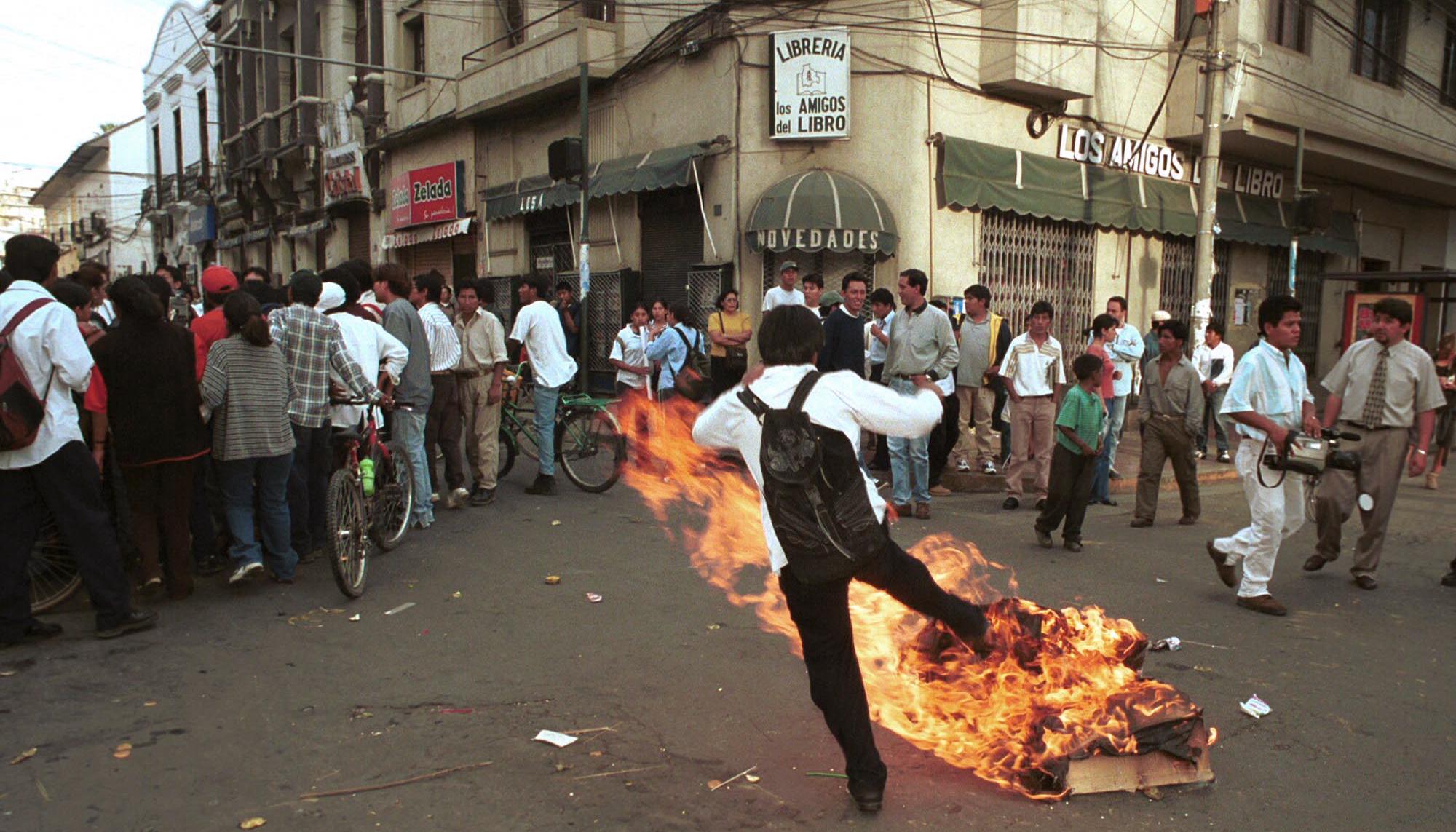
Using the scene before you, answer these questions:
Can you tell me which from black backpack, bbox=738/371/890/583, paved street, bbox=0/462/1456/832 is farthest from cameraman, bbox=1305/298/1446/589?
black backpack, bbox=738/371/890/583

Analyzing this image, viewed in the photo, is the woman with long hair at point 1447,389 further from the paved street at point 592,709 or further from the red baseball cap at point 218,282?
the red baseball cap at point 218,282

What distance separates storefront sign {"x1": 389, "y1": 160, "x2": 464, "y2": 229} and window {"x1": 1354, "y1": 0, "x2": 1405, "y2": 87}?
1720 centimetres

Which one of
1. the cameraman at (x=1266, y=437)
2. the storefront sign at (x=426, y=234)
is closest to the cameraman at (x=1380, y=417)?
the cameraman at (x=1266, y=437)

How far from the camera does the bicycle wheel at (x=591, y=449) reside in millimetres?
8969

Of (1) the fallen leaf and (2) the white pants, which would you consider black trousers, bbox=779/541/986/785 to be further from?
(2) the white pants

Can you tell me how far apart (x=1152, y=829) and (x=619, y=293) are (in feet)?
42.6

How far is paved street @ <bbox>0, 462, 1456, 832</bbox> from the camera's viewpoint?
3350 millimetres

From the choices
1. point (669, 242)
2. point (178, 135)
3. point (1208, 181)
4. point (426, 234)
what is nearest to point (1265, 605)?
point (1208, 181)

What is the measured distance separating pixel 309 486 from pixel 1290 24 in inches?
698

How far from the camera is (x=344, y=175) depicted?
23422 mm

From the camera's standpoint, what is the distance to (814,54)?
1275 cm

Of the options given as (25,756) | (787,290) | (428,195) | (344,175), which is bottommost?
(25,756)

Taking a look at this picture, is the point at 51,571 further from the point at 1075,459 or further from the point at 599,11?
the point at 599,11

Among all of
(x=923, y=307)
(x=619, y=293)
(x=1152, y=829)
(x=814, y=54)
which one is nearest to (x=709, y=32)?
(x=814, y=54)
